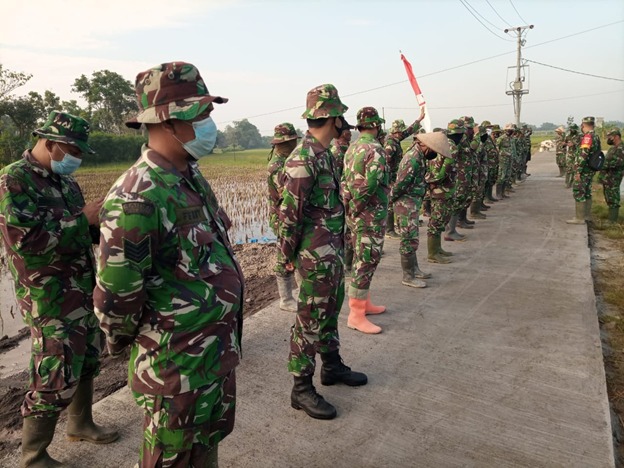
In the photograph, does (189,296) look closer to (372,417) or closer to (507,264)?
(372,417)

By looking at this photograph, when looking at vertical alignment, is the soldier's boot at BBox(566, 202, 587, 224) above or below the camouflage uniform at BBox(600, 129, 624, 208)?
below

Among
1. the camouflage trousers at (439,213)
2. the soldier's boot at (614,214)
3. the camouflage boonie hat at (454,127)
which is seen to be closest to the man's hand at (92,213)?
the camouflage trousers at (439,213)

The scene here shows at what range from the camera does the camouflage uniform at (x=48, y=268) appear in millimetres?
2252

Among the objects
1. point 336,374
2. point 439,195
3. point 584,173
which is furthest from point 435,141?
point 584,173

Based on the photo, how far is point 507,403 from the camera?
304 cm

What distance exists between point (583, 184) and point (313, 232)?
7.89 metres

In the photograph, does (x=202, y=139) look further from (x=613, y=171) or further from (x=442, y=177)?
(x=613, y=171)

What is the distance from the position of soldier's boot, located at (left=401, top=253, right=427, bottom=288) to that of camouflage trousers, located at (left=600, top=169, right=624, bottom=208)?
5.87 meters

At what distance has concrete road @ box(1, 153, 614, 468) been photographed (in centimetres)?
258

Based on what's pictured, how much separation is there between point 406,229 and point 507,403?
265 centimetres

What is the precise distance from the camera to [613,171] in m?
8.61

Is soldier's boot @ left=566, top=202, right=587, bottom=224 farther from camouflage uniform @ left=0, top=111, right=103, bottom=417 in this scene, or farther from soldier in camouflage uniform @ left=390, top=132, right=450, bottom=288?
camouflage uniform @ left=0, top=111, right=103, bottom=417

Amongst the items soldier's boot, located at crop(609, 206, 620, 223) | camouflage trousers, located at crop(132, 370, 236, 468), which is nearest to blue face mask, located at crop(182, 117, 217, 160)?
camouflage trousers, located at crop(132, 370, 236, 468)

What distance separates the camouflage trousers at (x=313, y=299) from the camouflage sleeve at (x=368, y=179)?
1250 mm
